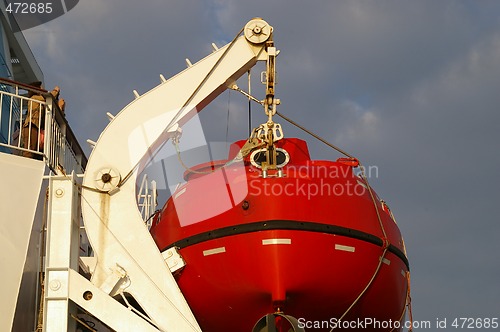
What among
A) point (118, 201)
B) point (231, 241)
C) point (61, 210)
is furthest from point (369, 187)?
point (61, 210)

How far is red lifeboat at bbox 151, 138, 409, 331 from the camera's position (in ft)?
22.9

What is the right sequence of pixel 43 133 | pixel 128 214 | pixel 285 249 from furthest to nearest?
pixel 43 133, pixel 285 249, pixel 128 214

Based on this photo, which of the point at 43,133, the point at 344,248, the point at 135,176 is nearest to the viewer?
the point at 135,176

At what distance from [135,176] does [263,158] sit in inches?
57.5

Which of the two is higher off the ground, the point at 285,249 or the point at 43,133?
the point at 43,133

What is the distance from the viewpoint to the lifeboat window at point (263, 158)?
775 cm

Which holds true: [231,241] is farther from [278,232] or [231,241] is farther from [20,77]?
[20,77]

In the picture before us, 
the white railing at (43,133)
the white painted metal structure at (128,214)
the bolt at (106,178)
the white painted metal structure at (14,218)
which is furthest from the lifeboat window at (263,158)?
the white painted metal structure at (14,218)

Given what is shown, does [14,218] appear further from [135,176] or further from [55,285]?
[135,176]

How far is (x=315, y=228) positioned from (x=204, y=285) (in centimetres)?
109

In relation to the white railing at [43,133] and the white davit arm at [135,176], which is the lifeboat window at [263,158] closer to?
the white davit arm at [135,176]

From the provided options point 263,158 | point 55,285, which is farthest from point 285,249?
point 55,285

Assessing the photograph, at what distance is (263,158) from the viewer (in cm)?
779

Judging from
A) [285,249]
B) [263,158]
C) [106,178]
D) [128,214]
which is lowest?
[285,249]
